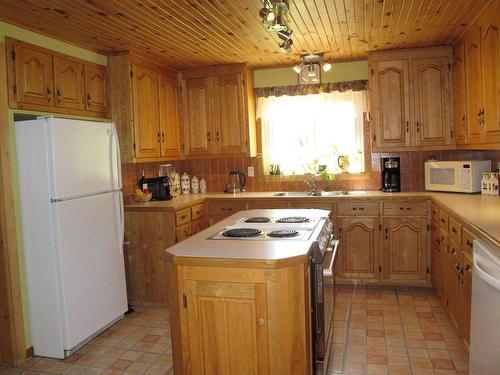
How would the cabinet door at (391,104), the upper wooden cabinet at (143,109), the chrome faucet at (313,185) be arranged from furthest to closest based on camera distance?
the chrome faucet at (313,185) < the cabinet door at (391,104) < the upper wooden cabinet at (143,109)

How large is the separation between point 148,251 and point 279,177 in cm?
177

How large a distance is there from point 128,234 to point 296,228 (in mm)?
1882

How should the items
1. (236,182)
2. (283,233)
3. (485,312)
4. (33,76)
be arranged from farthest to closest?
(236,182)
(33,76)
(283,233)
(485,312)

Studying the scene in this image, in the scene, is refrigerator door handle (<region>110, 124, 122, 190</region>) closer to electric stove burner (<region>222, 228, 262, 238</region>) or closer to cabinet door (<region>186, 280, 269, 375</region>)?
electric stove burner (<region>222, 228, 262, 238</region>)

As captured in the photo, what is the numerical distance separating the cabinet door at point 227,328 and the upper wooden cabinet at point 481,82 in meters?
2.07

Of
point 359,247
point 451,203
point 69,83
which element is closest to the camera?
point 451,203

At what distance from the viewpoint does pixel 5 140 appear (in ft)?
9.21

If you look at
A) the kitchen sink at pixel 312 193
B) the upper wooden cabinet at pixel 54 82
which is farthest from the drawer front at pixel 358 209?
the upper wooden cabinet at pixel 54 82

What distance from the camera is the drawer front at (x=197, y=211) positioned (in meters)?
4.19

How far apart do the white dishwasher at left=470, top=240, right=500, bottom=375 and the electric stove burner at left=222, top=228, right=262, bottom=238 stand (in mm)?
1132

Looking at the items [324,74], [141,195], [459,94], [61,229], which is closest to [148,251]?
[141,195]

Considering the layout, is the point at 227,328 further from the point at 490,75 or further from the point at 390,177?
the point at 390,177

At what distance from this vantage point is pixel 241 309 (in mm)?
1968

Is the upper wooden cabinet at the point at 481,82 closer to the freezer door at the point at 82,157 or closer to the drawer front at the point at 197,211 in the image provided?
the drawer front at the point at 197,211
